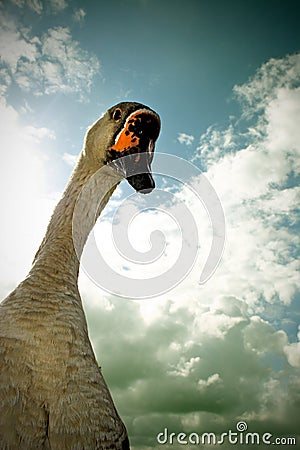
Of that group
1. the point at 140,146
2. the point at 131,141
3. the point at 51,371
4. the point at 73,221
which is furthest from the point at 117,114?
the point at 51,371

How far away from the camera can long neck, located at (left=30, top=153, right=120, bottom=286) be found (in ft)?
11.2

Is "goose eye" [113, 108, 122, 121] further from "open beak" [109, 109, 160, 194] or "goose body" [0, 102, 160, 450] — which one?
"goose body" [0, 102, 160, 450]

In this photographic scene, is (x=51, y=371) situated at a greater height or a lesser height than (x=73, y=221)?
lesser

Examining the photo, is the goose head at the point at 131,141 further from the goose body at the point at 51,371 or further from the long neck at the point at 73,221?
the goose body at the point at 51,371

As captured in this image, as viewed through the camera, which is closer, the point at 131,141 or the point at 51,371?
the point at 51,371

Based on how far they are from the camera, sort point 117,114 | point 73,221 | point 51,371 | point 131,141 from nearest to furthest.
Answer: point 51,371
point 73,221
point 131,141
point 117,114

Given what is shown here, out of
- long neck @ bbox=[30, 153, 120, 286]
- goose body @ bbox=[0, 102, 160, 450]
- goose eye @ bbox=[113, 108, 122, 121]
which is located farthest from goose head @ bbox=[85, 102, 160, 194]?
goose body @ bbox=[0, 102, 160, 450]

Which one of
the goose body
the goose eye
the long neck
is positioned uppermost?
the goose eye

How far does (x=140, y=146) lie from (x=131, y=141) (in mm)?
171

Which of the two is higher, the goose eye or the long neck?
the goose eye

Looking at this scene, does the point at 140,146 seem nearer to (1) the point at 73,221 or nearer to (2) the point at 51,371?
(1) the point at 73,221

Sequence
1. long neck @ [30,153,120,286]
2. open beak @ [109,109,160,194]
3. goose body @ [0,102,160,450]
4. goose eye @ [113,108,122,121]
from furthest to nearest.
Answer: goose eye @ [113,108,122,121]
open beak @ [109,109,160,194]
long neck @ [30,153,120,286]
goose body @ [0,102,160,450]

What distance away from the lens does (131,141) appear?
4.39 metres

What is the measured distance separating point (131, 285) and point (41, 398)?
2.08 meters
